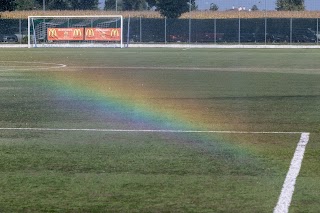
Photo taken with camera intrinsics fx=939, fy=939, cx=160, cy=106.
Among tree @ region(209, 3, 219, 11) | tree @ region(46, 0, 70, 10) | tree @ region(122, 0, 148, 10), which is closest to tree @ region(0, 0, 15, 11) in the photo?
tree @ region(46, 0, 70, 10)

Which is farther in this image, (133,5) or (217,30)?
(133,5)

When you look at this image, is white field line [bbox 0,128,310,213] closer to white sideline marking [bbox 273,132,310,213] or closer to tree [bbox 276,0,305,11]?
white sideline marking [bbox 273,132,310,213]

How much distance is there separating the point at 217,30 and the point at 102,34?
14.4 meters

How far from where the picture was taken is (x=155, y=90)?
20.8 meters

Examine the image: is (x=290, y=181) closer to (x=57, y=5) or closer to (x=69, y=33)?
(x=69, y=33)

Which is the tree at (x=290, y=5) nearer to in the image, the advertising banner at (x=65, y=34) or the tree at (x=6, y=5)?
the tree at (x=6, y=5)

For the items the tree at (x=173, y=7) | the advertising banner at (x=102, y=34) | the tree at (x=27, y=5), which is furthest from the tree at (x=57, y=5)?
the advertising banner at (x=102, y=34)

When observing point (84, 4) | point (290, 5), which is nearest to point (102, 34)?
point (84, 4)

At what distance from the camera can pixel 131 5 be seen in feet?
407

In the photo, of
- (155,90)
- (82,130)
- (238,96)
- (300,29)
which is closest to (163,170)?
(82,130)

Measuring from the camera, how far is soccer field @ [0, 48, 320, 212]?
24.2 ft

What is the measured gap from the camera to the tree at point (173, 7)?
9056cm

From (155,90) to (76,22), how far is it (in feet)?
172

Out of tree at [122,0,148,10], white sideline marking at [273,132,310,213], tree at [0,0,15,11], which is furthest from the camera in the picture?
tree at [122,0,148,10]
